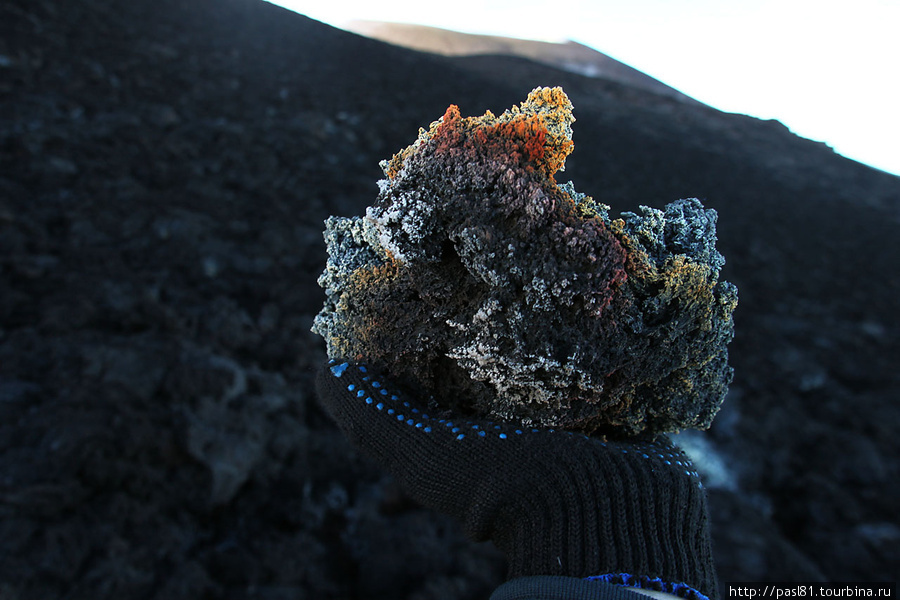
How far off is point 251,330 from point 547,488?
288 centimetres

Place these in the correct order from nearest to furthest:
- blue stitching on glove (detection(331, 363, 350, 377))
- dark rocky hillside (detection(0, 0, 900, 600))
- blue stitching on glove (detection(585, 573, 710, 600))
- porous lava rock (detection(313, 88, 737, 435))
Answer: blue stitching on glove (detection(585, 573, 710, 600)), porous lava rock (detection(313, 88, 737, 435)), blue stitching on glove (detection(331, 363, 350, 377)), dark rocky hillside (detection(0, 0, 900, 600))

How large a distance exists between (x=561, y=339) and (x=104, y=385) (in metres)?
2.70

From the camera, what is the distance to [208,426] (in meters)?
2.88

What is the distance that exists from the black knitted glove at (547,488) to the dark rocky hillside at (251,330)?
1.67 meters

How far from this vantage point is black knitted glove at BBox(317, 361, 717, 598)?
0.99m

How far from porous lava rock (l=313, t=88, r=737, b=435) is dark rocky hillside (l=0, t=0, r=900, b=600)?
5.83 feet

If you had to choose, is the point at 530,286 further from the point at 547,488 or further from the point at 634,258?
the point at 547,488

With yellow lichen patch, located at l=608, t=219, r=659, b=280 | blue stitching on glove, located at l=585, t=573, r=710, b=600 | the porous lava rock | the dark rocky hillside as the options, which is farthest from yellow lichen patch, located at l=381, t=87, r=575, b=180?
the dark rocky hillside

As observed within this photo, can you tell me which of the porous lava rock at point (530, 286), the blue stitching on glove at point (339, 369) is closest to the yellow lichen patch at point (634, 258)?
the porous lava rock at point (530, 286)

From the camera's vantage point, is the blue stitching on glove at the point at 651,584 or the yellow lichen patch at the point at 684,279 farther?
the yellow lichen patch at the point at 684,279

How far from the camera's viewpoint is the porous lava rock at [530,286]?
1042mm

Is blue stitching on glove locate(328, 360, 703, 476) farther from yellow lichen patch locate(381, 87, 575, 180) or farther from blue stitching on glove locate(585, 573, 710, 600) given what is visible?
yellow lichen patch locate(381, 87, 575, 180)

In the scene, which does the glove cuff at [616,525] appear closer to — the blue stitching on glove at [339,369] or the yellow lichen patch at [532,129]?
the blue stitching on glove at [339,369]

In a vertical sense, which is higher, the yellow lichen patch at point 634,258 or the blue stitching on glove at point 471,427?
the yellow lichen patch at point 634,258
